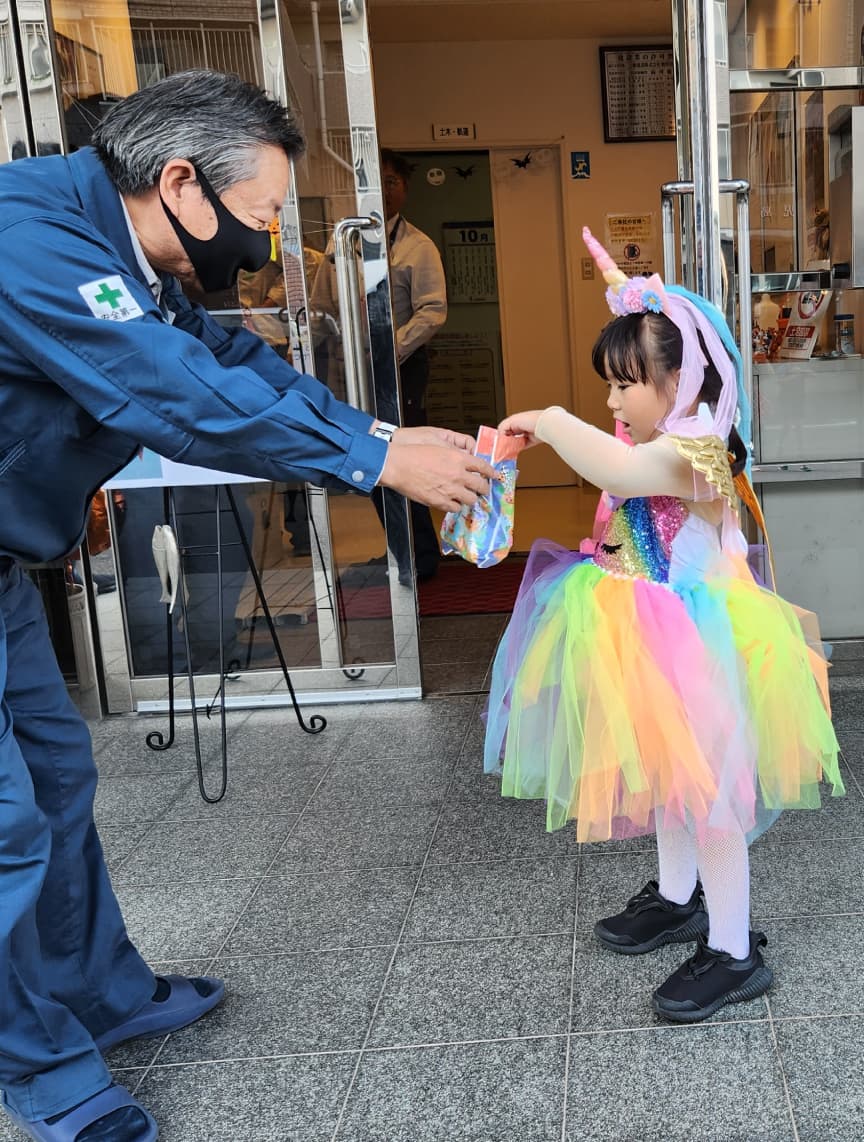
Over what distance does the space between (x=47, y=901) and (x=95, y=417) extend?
2.91ft

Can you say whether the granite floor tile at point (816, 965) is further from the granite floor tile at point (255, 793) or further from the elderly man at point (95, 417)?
the granite floor tile at point (255, 793)

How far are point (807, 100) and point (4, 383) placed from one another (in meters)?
2.99

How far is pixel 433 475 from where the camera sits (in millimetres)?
1755

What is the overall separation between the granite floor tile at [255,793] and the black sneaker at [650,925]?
3.71 feet

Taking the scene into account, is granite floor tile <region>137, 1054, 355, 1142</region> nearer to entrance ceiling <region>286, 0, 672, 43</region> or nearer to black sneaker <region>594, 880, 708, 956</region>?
black sneaker <region>594, 880, 708, 956</region>

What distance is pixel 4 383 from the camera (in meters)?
1.71

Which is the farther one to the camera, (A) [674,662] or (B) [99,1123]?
(A) [674,662]

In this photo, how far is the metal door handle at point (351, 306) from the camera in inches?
147

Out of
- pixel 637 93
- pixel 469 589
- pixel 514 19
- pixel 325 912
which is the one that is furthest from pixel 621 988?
pixel 637 93

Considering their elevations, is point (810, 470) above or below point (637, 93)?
below

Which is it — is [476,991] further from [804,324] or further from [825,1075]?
[804,324]

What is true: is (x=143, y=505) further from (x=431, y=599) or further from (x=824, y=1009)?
(x=824, y=1009)

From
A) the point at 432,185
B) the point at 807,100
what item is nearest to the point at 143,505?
the point at 807,100

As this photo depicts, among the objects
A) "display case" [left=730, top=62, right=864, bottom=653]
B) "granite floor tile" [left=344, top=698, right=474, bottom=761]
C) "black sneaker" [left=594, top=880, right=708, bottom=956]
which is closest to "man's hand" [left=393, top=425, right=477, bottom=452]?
"black sneaker" [left=594, top=880, right=708, bottom=956]
